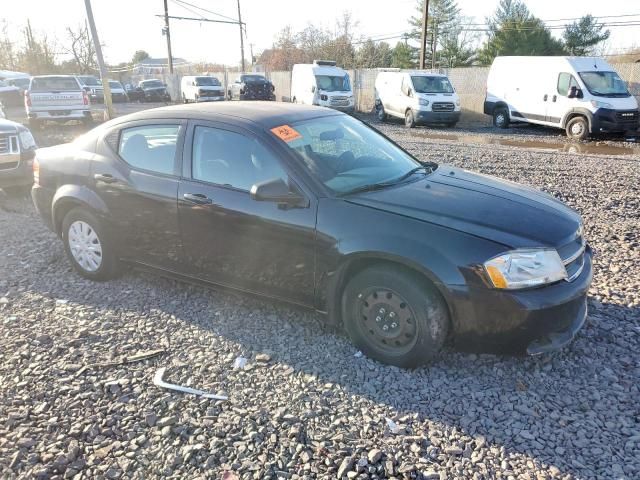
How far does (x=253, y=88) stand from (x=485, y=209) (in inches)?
1104

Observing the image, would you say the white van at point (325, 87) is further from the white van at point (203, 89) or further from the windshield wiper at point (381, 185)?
the windshield wiper at point (381, 185)

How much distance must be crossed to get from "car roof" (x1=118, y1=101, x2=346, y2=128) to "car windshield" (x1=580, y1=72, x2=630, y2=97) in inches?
555

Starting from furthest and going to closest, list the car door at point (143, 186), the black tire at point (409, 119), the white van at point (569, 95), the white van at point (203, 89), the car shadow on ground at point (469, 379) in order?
the white van at point (203, 89) → the black tire at point (409, 119) → the white van at point (569, 95) → the car door at point (143, 186) → the car shadow on ground at point (469, 379)

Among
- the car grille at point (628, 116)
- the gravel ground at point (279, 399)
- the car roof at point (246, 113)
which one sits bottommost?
the gravel ground at point (279, 399)

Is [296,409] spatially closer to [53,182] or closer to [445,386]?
[445,386]

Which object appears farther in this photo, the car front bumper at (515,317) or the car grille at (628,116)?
the car grille at (628,116)

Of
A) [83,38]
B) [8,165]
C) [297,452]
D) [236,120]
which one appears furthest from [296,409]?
[83,38]

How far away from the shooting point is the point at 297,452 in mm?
2709

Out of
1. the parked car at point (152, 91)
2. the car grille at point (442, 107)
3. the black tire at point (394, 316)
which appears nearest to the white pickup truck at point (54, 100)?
the car grille at point (442, 107)

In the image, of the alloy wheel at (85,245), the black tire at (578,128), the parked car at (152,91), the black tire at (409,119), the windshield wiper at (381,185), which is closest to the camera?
the windshield wiper at (381,185)

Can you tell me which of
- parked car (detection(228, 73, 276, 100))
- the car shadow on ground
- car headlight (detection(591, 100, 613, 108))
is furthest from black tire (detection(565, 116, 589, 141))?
parked car (detection(228, 73, 276, 100))

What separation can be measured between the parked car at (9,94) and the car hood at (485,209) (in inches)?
1218

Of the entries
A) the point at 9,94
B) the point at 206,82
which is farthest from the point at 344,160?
the point at 9,94

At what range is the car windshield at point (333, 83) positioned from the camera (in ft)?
73.0
